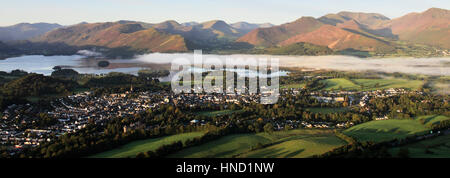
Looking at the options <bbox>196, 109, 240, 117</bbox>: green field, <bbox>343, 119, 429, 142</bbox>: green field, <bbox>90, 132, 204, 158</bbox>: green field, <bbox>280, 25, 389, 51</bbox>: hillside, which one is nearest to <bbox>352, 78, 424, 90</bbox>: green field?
<bbox>343, 119, 429, 142</bbox>: green field

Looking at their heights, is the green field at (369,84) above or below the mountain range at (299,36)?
below

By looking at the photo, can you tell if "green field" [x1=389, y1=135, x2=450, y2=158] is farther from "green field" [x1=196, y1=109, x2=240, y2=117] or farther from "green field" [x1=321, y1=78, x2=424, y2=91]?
"green field" [x1=321, y1=78, x2=424, y2=91]

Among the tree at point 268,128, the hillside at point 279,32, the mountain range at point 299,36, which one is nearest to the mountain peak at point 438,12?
A: the mountain range at point 299,36

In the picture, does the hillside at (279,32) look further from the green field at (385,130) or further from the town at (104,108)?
the green field at (385,130)

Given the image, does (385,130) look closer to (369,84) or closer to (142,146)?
(142,146)

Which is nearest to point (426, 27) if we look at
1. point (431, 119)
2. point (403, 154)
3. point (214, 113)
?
point (431, 119)

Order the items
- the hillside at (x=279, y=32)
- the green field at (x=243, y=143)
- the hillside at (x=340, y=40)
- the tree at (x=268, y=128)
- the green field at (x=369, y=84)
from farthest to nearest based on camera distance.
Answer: the hillside at (x=279, y=32), the hillside at (x=340, y=40), the green field at (x=369, y=84), the tree at (x=268, y=128), the green field at (x=243, y=143)

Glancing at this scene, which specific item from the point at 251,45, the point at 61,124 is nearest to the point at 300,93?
the point at 61,124
